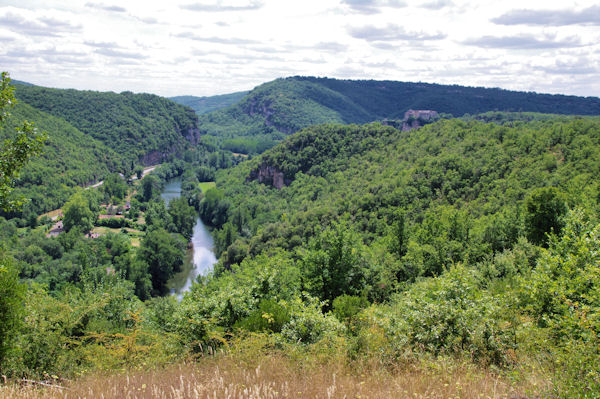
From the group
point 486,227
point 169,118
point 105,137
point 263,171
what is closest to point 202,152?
point 169,118

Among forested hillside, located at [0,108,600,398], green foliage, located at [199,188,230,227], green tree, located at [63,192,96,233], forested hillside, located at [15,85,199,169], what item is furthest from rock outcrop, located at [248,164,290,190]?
forested hillside, located at [15,85,199,169]

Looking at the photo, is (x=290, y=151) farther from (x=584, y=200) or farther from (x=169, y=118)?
(x=169, y=118)

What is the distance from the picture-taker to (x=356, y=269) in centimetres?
2477

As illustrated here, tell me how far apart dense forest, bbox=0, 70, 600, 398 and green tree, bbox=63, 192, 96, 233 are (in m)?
0.39

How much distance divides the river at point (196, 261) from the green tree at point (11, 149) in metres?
37.5

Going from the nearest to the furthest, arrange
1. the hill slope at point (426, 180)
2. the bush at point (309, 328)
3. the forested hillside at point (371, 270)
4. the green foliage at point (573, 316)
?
1. the green foliage at point (573, 316)
2. the forested hillside at point (371, 270)
3. the bush at point (309, 328)
4. the hill slope at point (426, 180)

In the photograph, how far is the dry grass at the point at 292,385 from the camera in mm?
6691

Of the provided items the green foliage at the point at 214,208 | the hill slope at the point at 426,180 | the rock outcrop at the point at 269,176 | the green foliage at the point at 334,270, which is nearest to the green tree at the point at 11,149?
the green foliage at the point at 334,270

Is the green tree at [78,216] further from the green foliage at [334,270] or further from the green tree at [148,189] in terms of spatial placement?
the green foliage at [334,270]

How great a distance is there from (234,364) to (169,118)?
20718cm

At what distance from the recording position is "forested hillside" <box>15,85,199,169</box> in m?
149

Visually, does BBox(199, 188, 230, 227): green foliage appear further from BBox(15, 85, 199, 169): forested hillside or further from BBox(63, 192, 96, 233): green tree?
BBox(15, 85, 199, 169): forested hillside

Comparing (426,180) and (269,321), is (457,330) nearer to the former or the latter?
(269,321)

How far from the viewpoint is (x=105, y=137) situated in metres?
152
